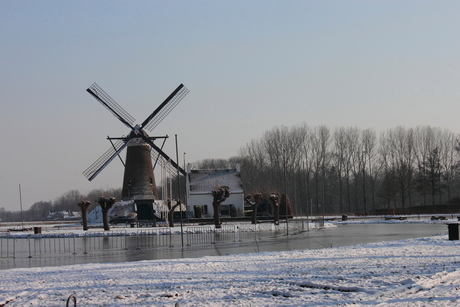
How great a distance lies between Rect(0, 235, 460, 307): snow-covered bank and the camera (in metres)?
12.0

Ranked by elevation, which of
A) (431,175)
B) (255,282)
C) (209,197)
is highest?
(431,175)

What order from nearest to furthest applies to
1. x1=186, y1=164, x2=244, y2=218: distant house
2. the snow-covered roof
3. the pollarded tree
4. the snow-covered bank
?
1. the snow-covered bank
2. x1=186, y1=164, x2=244, y2=218: distant house
3. the snow-covered roof
4. the pollarded tree

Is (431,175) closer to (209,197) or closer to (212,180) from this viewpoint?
(212,180)

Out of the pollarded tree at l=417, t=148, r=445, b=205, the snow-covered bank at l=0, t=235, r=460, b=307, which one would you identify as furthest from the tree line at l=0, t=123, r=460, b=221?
the snow-covered bank at l=0, t=235, r=460, b=307

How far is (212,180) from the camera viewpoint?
73.1m

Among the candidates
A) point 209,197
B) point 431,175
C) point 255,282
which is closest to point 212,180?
point 209,197

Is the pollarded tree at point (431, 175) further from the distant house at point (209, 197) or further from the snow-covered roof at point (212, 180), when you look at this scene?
the distant house at point (209, 197)

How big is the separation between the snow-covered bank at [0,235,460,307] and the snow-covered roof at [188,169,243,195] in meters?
51.4

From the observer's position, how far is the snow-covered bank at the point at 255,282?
1202cm

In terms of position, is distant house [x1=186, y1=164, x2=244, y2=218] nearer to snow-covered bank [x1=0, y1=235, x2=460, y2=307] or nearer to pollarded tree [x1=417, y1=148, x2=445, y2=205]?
pollarded tree [x1=417, y1=148, x2=445, y2=205]

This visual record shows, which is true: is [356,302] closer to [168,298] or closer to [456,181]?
[168,298]

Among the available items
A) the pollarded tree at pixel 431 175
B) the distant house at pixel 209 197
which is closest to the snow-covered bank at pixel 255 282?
the distant house at pixel 209 197

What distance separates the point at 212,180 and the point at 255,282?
59.1 meters

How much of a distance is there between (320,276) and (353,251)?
23.8ft
